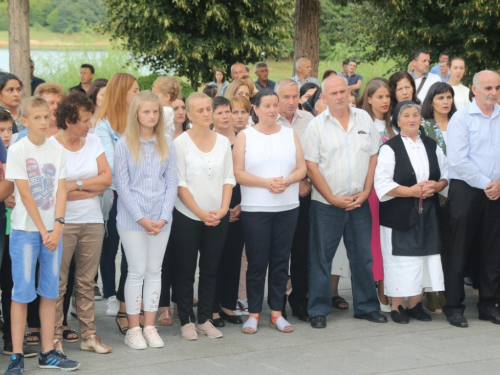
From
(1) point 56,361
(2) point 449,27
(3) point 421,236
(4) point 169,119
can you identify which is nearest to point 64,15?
(2) point 449,27

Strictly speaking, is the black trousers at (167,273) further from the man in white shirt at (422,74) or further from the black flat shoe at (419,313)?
the man in white shirt at (422,74)

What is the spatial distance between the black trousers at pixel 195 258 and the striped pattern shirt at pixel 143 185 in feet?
0.75

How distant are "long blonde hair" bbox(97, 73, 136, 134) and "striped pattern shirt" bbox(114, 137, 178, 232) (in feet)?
2.00

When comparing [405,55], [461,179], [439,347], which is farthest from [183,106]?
[405,55]

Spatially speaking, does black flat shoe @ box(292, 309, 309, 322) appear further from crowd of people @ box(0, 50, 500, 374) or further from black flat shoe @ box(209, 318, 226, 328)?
black flat shoe @ box(209, 318, 226, 328)

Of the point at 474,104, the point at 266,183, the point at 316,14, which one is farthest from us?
the point at 316,14

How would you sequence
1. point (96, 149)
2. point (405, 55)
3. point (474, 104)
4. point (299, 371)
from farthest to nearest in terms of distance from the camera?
point (405, 55), point (474, 104), point (96, 149), point (299, 371)

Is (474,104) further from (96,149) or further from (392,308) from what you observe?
(96,149)

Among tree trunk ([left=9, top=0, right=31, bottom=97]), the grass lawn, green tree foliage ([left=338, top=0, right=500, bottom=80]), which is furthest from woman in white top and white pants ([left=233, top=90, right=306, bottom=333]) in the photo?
the grass lawn

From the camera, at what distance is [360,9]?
23.8 meters

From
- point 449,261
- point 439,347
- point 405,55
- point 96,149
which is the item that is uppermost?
point 405,55

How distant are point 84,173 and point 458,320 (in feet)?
11.1

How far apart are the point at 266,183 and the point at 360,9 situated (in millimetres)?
18369

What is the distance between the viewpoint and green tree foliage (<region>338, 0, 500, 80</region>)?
61.9 feet
